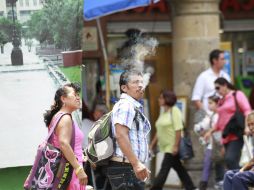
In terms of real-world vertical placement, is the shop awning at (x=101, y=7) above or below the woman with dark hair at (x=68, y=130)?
above

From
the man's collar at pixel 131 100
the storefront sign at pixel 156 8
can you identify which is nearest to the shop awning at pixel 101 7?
the man's collar at pixel 131 100

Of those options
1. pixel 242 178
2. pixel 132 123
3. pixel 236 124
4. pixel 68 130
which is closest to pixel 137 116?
pixel 132 123

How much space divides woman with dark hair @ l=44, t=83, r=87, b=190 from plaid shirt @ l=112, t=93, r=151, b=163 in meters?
0.33

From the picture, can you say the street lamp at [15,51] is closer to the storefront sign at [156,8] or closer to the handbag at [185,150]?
the handbag at [185,150]

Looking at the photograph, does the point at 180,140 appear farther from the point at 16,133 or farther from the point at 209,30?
the point at 16,133

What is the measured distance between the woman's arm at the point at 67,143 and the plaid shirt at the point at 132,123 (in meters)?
0.37

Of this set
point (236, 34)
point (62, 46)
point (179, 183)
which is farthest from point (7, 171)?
point (236, 34)

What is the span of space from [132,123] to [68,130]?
0.53 metres

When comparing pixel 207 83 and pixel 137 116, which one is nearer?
pixel 137 116

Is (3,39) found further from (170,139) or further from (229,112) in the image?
(170,139)

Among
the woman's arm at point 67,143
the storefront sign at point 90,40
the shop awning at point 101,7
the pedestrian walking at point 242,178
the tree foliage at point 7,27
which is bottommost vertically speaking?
the pedestrian walking at point 242,178

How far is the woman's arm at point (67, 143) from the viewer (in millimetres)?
6750

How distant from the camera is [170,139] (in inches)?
459

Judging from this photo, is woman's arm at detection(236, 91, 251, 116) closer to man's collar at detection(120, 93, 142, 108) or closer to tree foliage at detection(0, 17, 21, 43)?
man's collar at detection(120, 93, 142, 108)
